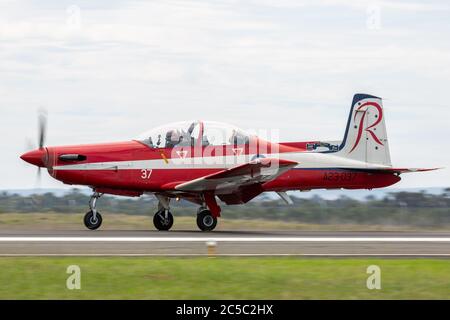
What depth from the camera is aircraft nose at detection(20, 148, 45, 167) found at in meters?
23.3

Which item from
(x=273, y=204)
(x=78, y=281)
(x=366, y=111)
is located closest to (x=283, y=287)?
(x=78, y=281)

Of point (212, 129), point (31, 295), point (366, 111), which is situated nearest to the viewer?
point (31, 295)

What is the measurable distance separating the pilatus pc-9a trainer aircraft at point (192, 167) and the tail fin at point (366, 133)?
121cm

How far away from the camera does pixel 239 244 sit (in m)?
18.5

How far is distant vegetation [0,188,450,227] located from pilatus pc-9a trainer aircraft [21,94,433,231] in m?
5.71

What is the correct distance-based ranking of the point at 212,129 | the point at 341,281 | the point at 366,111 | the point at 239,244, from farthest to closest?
the point at 366,111 < the point at 212,129 < the point at 239,244 < the point at 341,281

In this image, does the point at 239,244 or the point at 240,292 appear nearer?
the point at 240,292

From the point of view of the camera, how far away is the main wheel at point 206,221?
24.1 m

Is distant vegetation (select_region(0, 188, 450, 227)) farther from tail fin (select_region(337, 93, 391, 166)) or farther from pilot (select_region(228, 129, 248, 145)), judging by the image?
pilot (select_region(228, 129, 248, 145))

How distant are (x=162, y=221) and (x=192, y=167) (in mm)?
1654

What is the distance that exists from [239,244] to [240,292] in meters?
6.13

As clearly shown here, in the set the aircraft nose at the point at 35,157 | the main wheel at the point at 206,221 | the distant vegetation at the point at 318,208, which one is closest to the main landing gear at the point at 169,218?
the main wheel at the point at 206,221

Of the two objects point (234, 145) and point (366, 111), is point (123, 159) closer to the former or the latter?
point (234, 145)

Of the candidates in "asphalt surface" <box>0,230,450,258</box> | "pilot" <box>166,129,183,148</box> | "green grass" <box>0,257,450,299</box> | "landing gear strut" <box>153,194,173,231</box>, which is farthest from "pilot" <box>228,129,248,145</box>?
"green grass" <box>0,257,450,299</box>
